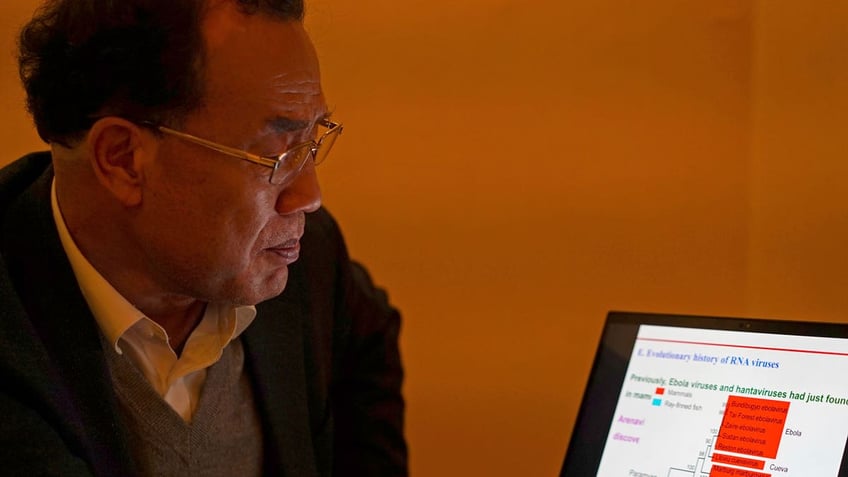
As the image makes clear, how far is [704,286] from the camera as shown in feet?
5.59

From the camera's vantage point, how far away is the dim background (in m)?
1.61

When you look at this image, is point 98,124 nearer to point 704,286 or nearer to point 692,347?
point 692,347

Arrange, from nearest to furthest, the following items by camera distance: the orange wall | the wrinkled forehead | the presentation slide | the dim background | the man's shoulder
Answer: the presentation slide < the wrinkled forehead < the man's shoulder < the orange wall < the dim background

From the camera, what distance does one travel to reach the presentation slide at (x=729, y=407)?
1.02 m

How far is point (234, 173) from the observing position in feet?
3.74

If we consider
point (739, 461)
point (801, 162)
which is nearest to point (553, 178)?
point (801, 162)

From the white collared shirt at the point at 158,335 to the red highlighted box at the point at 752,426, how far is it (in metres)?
0.61

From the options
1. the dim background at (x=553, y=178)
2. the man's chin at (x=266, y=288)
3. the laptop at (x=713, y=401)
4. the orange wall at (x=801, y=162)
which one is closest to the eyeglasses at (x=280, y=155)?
the man's chin at (x=266, y=288)

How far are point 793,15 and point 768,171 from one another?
25 cm

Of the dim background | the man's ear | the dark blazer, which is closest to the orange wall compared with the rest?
the dim background

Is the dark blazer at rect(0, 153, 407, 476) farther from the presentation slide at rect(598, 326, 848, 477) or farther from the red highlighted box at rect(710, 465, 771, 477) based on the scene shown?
the red highlighted box at rect(710, 465, 771, 477)

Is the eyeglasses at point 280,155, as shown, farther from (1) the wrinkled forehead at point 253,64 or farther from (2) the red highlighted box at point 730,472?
(2) the red highlighted box at point 730,472

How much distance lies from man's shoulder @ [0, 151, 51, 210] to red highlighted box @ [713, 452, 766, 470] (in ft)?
2.93

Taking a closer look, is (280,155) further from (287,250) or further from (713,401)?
(713,401)
